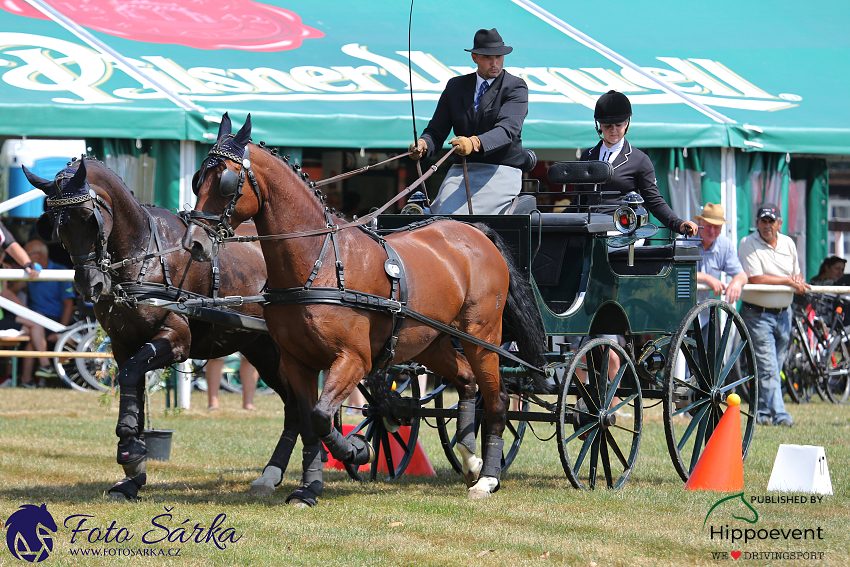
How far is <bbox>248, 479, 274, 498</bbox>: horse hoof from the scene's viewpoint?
20.1 feet

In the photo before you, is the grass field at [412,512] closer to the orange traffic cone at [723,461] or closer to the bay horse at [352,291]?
the orange traffic cone at [723,461]

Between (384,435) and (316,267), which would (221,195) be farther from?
(384,435)

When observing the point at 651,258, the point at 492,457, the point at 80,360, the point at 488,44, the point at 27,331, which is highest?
the point at 488,44

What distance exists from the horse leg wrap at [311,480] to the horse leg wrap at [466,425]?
3.06ft

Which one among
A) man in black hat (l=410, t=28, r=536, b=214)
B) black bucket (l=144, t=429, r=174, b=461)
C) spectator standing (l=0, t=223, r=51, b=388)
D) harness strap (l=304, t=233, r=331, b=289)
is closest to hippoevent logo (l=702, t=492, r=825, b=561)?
harness strap (l=304, t=233, r=331, b=289)

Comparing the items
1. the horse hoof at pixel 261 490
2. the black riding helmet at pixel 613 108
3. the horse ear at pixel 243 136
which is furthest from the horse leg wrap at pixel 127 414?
the black riding helmet at pixel 613 108

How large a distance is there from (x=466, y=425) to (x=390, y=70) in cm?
723

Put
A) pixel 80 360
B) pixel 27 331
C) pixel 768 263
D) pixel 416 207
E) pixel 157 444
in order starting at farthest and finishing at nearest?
pixel 27 331 < pixel 80 360 < pixel 768 263 < pixel 157 444 < pixel 416 207

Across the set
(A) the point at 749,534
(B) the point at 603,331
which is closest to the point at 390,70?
(B) the point at 603,331

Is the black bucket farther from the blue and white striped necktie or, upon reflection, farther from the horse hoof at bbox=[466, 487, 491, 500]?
the blue and white striped necktie

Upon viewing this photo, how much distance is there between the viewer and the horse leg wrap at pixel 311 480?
5.64 metres

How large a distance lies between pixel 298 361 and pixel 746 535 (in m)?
2.42

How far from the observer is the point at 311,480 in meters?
5.73

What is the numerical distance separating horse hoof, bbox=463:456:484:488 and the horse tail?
687 mm
